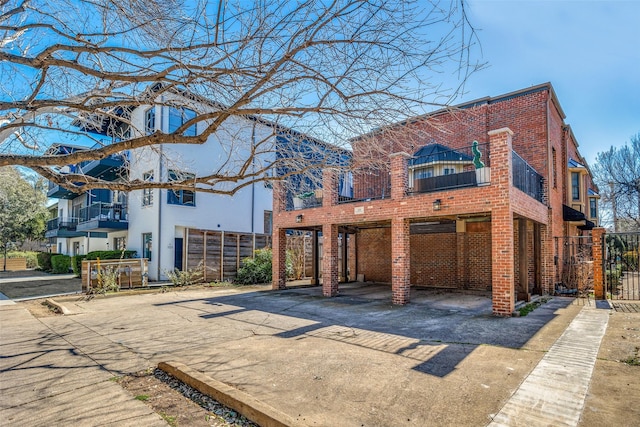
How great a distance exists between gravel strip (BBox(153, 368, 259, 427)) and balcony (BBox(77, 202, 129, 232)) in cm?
1600

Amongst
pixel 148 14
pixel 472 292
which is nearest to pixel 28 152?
pixel 148 14

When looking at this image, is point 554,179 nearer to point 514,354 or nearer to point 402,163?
point 402,163

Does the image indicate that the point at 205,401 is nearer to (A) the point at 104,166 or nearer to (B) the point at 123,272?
(B) the point at 123,272

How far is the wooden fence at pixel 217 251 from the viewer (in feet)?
55.2

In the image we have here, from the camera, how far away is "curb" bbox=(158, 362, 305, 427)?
3.33 metres

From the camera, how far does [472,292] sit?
40.9ft

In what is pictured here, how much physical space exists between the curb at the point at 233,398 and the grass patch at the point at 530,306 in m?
7.16

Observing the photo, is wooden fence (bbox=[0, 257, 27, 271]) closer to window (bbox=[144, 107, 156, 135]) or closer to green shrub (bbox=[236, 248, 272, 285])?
window (bbox=[144, 107, 156, 135])

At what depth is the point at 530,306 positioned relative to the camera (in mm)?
9547

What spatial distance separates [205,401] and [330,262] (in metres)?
8.54

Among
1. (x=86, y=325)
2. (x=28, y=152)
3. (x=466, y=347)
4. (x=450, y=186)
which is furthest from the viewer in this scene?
(x=450, y=186)

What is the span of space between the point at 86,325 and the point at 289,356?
535 centimetres

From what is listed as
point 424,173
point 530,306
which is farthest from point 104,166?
point 530,306

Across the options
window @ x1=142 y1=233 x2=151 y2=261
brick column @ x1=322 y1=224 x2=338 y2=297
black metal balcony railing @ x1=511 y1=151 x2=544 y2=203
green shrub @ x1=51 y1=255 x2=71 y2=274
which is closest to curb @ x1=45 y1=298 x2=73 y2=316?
window @ x1=142 y1=233 x2=151 y2=261
